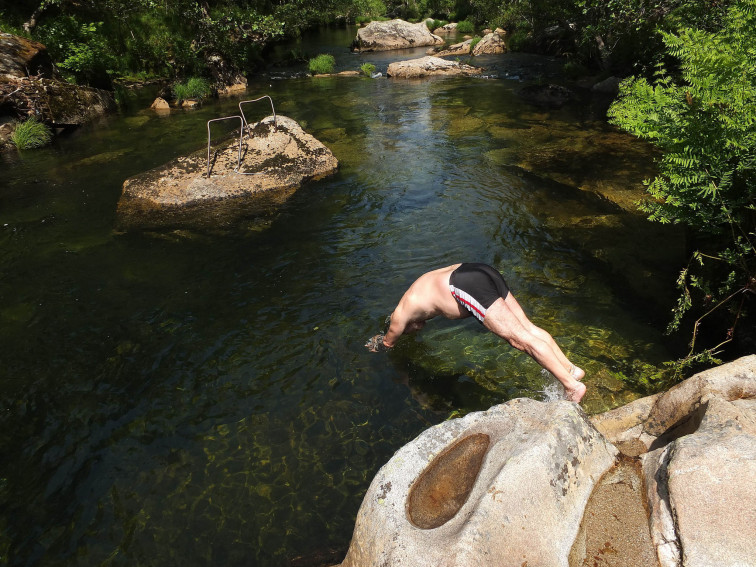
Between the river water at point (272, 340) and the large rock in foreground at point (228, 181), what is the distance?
51cm

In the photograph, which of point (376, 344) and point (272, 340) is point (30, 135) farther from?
point (376, 344)

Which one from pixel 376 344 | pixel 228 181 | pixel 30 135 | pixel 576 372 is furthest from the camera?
pixel 30 135

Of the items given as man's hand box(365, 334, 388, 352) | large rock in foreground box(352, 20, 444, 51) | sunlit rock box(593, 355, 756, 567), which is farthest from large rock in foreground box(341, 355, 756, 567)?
large rock in foreground box(352, 20, 444, 51)

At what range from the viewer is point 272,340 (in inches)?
265

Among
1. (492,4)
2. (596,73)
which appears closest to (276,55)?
(492,4)

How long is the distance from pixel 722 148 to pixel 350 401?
5001 millimetres

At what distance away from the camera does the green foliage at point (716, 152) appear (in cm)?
507

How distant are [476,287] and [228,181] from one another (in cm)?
810

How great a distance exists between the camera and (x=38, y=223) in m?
10.3

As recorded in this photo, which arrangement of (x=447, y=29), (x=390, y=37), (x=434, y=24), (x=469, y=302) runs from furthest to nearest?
(x=434, y=24) → (x=447, y=29) → (x=390, y=37) → (x=469, y=302)

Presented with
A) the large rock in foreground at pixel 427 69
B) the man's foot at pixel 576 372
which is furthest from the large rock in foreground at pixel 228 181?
the large rock in foreground at pixel 427 69

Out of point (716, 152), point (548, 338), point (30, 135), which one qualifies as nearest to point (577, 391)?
point (548, 338)

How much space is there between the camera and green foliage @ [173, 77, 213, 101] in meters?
20.9

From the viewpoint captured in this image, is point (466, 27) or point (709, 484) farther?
point (466, 27)
